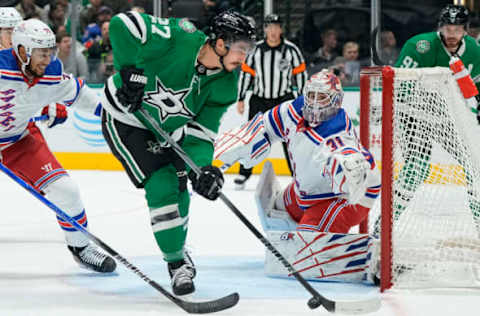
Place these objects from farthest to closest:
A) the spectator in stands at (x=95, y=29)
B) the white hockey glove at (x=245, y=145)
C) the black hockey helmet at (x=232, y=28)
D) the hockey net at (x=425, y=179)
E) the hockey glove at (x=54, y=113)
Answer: the spectator in stands at (x=95, y=29)
the hockey glove at (x=54, y=113)
the white hockey glove at (x=245, y=145)
the hockey net at (x=425, y=179)
the black hockey helmet at (x=232, y=28)

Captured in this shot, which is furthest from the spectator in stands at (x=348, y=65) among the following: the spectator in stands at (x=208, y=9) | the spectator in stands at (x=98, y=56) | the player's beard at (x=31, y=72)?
the player's beard at (x=31, y=72)

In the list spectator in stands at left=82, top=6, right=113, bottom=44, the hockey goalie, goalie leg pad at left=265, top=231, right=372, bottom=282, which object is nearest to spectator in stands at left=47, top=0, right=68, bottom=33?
spectator in stands at left=82, top=6, right=113, bottom=44

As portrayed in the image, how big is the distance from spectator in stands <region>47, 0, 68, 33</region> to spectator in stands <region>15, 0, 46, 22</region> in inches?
5.5

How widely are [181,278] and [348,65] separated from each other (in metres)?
4.01

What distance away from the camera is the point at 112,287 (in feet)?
8.73

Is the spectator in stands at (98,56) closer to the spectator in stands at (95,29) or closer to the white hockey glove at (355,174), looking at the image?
the spectator in stands at (95,29)

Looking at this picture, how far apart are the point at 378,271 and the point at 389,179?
0.37 meters

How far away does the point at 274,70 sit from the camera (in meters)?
5.41

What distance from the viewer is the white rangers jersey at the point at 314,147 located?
2.79 meters

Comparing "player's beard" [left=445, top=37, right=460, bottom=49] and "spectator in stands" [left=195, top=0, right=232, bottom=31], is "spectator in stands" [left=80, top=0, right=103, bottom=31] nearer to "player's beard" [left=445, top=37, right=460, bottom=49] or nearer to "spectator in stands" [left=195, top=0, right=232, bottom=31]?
"spectator in stands" [left=195, top=0, right=232, bottom=31]

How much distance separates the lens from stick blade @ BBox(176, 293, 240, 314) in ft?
7.62

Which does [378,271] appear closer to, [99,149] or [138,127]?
[138,127]

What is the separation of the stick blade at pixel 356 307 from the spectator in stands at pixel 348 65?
3909 millimetres

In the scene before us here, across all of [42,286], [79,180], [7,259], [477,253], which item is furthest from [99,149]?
[477,253]
